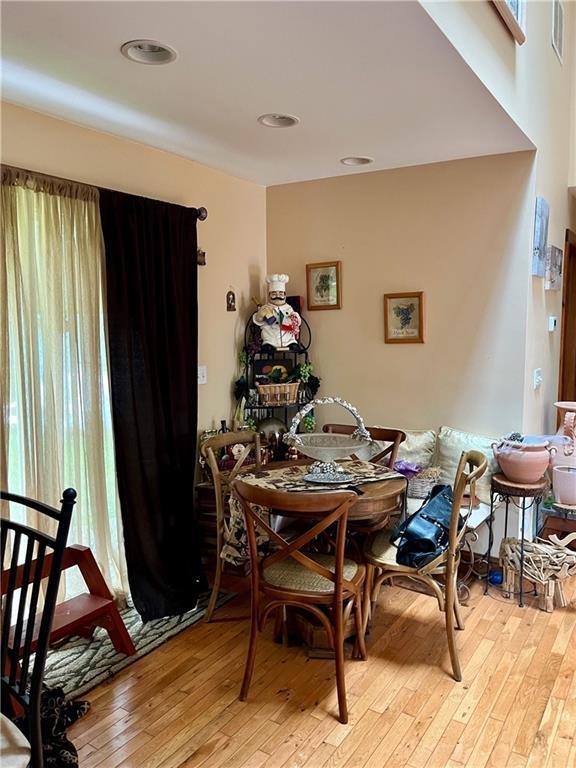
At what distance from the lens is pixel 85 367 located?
272 centimetres

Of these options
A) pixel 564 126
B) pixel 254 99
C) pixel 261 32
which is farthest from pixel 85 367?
pixel 564 126

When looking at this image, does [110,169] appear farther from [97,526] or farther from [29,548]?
[29,548]

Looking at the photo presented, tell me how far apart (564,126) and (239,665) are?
13.4ft

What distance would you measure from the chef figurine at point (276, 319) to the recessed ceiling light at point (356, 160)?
77 centimetres

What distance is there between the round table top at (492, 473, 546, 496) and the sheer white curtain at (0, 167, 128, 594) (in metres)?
1.99

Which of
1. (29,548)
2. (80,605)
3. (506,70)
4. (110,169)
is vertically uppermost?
(506,70)

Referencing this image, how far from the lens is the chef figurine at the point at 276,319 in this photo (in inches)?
144

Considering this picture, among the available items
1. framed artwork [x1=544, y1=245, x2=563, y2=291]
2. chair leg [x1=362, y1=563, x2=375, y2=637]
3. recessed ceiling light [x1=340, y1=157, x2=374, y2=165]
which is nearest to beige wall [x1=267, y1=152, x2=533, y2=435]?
recessed ceiling light [x1=340, y1=157, x2=374, y2=165]

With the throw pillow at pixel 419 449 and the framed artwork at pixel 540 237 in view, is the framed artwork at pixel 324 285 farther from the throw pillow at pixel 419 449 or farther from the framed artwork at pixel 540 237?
the framed artwork at pixel 540 237

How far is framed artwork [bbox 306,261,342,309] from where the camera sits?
3.86 meters

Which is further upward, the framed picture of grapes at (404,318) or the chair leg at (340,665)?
the framed picture of grapes at (404,318)

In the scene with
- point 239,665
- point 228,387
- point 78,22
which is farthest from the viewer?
point 228,387

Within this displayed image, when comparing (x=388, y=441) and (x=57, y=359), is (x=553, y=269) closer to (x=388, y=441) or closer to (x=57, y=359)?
(x=388, y=441)

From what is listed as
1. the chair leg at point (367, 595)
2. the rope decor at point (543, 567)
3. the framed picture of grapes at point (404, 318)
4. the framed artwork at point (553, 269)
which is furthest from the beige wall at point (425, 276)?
the chair leg at point (367, 595)
